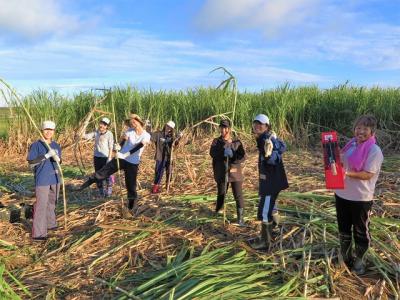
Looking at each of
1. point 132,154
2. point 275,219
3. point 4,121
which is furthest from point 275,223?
point 4,121

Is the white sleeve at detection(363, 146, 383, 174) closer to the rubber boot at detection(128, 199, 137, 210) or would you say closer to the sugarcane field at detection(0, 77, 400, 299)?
the sugarcane field at detection(0, 77, 400, 299)

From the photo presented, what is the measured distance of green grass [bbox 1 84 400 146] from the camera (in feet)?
39.0

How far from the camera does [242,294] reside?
10.4 ft

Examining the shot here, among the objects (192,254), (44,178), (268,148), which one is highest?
(268,148)

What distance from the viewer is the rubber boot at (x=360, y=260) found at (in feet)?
12.3

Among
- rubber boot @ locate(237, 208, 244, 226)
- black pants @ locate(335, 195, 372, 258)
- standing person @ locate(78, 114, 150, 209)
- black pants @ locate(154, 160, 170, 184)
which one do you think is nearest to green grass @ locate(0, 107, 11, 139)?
black pants @ locate(154, 160, 170, 184)

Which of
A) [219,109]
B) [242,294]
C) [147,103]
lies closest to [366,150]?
[242,294]

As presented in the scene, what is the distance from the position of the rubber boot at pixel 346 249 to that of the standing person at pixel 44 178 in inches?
123

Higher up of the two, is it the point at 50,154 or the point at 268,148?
the point at 268,148

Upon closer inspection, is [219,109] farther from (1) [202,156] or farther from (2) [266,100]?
(1) [202,156]

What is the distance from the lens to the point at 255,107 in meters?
12.4

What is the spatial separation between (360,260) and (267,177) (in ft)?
3.82

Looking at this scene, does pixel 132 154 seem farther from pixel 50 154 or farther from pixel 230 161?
pixel 230 161

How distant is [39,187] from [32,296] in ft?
5.89
